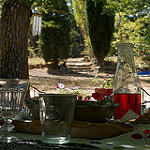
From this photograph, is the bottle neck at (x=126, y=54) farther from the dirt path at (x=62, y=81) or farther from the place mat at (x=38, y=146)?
the dirt path at (x=62, y=81)

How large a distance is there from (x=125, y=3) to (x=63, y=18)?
5.37 m

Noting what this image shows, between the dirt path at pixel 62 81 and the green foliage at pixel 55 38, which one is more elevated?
the green foliage at pixel 55 38

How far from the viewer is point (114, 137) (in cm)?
57

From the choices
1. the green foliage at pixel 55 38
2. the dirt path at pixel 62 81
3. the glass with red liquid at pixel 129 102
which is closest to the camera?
the glass with red liquid at pixel 129 102

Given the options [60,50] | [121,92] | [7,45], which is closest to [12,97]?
[121,92]

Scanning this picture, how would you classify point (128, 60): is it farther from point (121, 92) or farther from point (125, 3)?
point (125, 3)

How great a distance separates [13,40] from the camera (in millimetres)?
3520

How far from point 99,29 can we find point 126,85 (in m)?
9.79

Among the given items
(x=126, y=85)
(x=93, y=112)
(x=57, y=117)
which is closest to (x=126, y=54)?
(x=126, y=85)

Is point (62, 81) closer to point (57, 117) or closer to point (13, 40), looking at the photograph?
point (13, 40)

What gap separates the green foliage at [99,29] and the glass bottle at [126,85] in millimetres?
9626

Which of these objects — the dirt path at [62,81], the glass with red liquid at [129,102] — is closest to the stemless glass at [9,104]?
the glass with red liquid at [129,102]

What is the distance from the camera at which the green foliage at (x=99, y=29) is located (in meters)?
10.3

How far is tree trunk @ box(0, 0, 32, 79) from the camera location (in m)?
3.43
